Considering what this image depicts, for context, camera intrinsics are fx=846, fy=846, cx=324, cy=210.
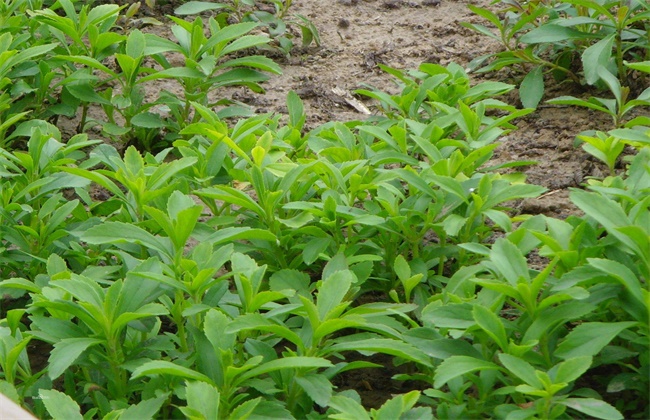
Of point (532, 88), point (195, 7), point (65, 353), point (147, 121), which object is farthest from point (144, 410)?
point (195, 7)

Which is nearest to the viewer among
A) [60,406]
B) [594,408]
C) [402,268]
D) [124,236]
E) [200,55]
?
[594,408]

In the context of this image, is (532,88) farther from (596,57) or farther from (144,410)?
(144,410)

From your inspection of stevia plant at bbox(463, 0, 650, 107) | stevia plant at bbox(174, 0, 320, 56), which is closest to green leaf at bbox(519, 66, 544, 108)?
stevia plant at bbox(463, 0, 650, 107)

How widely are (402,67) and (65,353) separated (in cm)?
246

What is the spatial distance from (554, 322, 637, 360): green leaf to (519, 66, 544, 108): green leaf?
5.36ft

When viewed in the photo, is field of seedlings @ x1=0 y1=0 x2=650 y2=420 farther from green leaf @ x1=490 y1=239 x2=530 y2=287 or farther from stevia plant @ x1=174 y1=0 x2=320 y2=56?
stevia plant @ x1=174 y1=0 x2=320 y2=56

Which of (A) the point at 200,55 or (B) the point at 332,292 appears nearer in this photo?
(B) the point at 332,292

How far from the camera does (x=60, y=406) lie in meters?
1.86

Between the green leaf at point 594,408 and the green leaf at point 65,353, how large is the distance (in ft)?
3.52

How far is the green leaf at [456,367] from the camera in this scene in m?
1.81

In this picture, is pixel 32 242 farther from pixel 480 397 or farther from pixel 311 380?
pixel 480 397

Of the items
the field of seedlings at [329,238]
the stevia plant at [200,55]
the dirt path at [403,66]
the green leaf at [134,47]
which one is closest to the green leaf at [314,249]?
the field of seedlings at [329,238]

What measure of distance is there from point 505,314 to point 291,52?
2.27 metres

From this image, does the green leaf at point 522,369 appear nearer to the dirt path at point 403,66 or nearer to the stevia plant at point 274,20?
the dirt path at point 403,66
